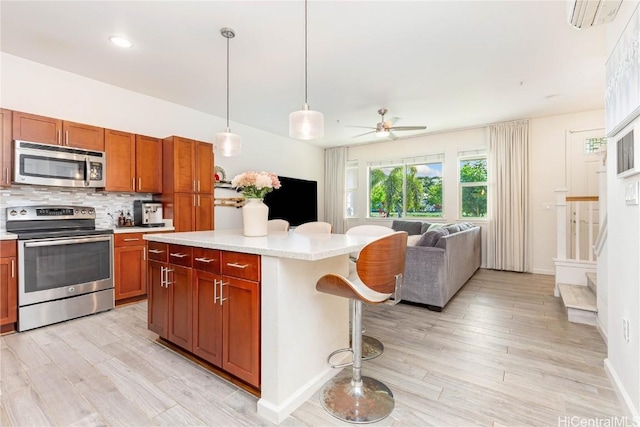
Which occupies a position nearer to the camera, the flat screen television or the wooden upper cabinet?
the wooden upper cabinet

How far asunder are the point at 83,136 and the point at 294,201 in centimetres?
369

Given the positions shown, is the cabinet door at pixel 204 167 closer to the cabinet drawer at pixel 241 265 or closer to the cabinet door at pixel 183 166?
the cabinet door at pixel 183 166

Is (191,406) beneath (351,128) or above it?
beneath

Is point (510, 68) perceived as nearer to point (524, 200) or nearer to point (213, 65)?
point (524, 200)

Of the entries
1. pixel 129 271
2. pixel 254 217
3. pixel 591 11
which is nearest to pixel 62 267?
pixel 129 271

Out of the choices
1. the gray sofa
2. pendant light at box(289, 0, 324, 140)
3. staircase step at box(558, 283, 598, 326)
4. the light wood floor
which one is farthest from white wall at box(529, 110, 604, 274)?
pendant light at box(289, 0, 324, 140)

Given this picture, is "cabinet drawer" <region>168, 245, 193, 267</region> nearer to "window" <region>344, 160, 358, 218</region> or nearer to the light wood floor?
the light wood floor

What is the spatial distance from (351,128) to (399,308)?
3.69 m

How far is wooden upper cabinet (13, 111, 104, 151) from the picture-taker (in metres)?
2.86

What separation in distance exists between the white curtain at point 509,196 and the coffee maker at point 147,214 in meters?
5.60

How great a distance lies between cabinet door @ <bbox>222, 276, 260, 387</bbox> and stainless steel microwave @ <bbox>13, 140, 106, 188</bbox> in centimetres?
258

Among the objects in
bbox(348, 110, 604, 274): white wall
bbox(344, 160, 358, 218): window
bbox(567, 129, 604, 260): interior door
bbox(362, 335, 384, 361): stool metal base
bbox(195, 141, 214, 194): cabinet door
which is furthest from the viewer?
bbox(344, 160, 358, 218): window

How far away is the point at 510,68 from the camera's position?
10.9 feet

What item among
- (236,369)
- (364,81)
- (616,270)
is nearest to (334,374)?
(236,369)
